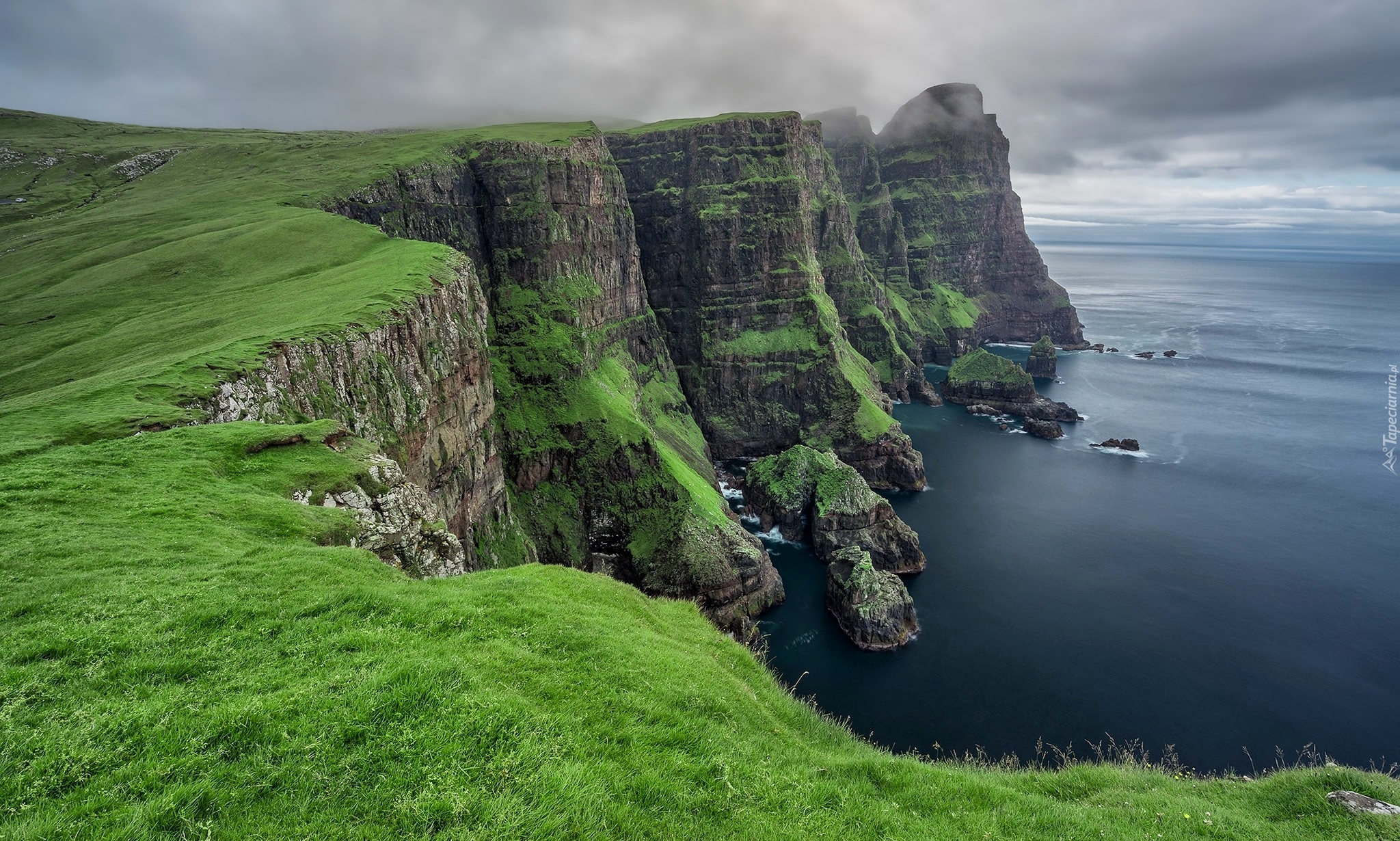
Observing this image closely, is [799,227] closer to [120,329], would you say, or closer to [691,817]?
[120,329]

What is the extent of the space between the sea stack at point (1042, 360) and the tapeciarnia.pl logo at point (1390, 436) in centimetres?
6780

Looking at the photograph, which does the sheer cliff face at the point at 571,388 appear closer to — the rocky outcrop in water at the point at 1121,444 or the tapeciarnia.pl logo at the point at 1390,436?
the rocky outcrop in water at the point at 1121,444

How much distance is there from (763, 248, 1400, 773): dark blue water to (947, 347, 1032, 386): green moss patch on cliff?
998 inches

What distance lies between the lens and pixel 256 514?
20047 mm

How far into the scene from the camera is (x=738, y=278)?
127562 mm

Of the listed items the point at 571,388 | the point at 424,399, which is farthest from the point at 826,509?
the point at 424,399

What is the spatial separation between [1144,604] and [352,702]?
284 feet

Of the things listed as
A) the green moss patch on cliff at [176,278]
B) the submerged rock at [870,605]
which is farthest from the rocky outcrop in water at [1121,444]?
the green moss patch on cliff at [176,278]

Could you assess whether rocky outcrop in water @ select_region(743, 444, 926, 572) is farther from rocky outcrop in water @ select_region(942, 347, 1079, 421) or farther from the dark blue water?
rocky outcrop in water @ select_region(942, 347, 1079, 421)

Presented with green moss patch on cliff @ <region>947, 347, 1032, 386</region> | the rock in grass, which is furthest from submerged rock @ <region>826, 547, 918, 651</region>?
green moss patch on cliff @ <region>947, 347, 1032, 386</region>

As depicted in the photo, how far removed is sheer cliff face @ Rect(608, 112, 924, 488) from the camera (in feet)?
404

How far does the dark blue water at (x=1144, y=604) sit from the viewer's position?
54.4 metres

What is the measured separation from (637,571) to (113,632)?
62537 millimetres

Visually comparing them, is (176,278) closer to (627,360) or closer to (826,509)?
(627,360)
